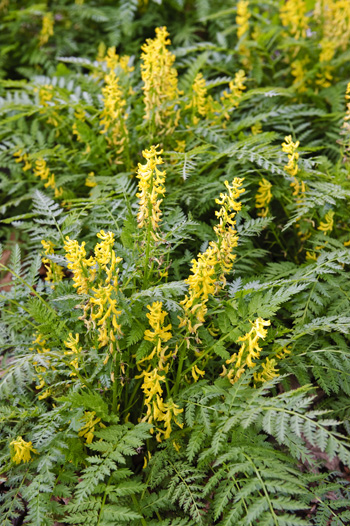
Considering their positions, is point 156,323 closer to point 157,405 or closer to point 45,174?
point 157,405

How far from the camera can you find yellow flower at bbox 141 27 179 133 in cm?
250

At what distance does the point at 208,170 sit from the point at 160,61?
734mm

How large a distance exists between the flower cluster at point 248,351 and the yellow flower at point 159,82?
60.6 inches

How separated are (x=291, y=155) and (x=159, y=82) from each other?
2.88 ft

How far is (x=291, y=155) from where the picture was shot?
7.81 ft

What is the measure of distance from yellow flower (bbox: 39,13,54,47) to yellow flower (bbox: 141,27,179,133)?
1902 mm

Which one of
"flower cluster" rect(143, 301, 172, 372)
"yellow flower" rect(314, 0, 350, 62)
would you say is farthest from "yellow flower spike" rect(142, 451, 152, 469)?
"yellow flower" rect(314, 0, 350, 62)

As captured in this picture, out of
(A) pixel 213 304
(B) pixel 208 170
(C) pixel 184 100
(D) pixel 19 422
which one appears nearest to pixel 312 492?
(A) pixel 213 304

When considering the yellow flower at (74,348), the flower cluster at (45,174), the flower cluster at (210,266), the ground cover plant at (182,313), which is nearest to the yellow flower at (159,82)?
the ground cover plant at (182,313)

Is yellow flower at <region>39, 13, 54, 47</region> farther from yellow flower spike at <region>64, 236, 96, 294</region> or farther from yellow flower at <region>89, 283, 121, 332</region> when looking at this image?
yellow flower at <region>89, 283, 121, 332</region>

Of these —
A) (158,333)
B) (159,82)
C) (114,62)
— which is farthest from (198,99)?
(158,333)

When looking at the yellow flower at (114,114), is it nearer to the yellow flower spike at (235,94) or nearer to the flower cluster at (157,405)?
the yellow flower spike at (235,94)

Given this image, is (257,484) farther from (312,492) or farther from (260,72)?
(260,72)

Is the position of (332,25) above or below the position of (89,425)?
above
